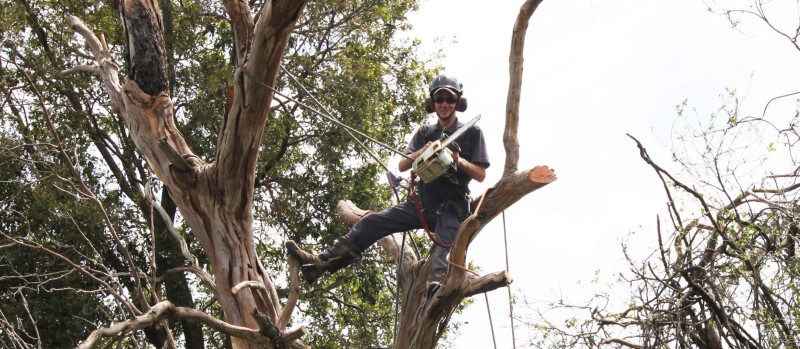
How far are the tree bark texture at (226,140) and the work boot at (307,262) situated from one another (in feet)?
0.84

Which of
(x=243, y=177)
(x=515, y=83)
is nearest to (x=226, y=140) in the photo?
(x=243, y=177)

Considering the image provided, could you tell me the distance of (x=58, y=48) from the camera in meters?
12.1

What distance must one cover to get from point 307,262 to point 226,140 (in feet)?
2.61

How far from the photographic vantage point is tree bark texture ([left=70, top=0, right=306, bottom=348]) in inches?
218

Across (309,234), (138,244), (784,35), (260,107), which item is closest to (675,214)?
(784,35)

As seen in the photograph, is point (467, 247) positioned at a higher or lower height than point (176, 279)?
lower

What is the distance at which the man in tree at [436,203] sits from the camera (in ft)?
18.6

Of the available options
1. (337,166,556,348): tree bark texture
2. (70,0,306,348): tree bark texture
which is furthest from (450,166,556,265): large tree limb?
(70,0,306,348): tree bark texture

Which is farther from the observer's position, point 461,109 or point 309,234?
point 309,234

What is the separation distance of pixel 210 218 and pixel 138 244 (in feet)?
19.6

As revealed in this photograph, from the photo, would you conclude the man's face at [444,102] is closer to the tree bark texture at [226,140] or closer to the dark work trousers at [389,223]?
the dark work trousers at [389,223]

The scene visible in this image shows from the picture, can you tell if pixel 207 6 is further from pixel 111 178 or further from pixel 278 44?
pixel 278 44

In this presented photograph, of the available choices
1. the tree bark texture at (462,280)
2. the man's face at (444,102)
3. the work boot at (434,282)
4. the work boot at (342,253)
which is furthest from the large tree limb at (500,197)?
the work boot at (342,253)

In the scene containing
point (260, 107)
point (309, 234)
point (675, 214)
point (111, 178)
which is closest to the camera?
point (260, 107)
